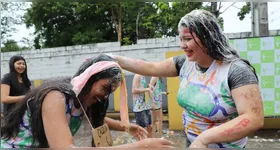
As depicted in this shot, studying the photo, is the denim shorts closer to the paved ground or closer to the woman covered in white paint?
the paved ground

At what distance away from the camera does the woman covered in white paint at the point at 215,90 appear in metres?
1.19

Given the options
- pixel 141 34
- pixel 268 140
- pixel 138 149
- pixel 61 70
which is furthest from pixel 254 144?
pixel 141 34

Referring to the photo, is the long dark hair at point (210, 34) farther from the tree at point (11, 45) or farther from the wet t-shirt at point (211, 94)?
the tree at point (11, 45)

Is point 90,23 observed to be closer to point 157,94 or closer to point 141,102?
point 157,94

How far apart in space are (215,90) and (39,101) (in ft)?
2.77

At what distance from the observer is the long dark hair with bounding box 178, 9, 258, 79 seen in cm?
133

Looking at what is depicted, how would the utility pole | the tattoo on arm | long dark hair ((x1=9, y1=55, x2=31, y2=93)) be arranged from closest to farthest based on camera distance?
the tattoo on arm → long dark hair ((x1=9, y1=55, x2=31, y2=93)) → the utility pole

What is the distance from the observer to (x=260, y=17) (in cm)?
500

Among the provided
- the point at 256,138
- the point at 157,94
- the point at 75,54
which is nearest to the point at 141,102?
the point at 157,94

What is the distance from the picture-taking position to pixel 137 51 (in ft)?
24.5

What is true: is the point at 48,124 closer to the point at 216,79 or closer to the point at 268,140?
the point at 216,79

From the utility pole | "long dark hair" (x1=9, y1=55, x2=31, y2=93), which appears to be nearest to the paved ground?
"long dark hair" (x1=9, y1=55, x2=31, y2=93)

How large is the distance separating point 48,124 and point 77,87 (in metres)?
0.23

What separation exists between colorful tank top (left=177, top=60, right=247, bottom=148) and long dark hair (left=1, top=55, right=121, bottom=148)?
1.30 feet
